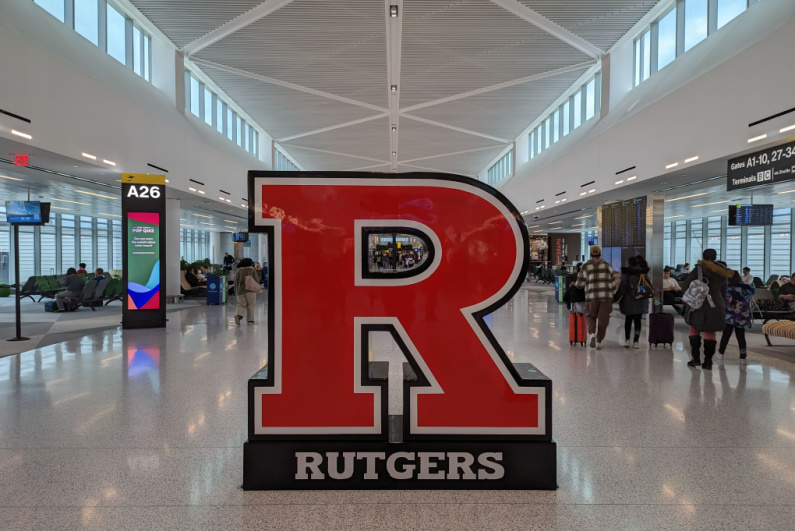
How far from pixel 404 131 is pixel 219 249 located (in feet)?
84.8

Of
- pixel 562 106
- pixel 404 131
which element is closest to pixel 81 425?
pixel 562 106

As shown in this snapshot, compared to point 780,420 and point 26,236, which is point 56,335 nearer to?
point 780,420

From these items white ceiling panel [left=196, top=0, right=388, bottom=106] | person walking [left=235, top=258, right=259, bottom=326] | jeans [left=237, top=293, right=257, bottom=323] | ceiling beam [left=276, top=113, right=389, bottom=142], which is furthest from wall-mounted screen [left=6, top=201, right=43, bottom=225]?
ceiling beam [left=276, top=113, right=389, bottom=142]

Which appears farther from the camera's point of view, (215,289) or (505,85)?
(505,85)

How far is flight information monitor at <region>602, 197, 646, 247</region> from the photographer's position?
46.0 ft

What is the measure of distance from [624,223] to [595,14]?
5.99 metres

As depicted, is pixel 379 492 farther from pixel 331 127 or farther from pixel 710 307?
pixel 331 127

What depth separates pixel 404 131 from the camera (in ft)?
79.4

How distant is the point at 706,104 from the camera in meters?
9.35

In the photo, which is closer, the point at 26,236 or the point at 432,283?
the point at 432,283

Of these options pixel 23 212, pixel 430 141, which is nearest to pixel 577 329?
Answer: pixel 23 212

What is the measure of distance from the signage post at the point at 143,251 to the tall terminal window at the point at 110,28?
13.2 feet

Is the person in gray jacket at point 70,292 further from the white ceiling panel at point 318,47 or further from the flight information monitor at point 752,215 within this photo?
the flight information monitor at point 752,215

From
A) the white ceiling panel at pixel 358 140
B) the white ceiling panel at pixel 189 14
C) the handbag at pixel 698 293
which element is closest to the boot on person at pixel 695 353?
the handbag at pixel 698 293
